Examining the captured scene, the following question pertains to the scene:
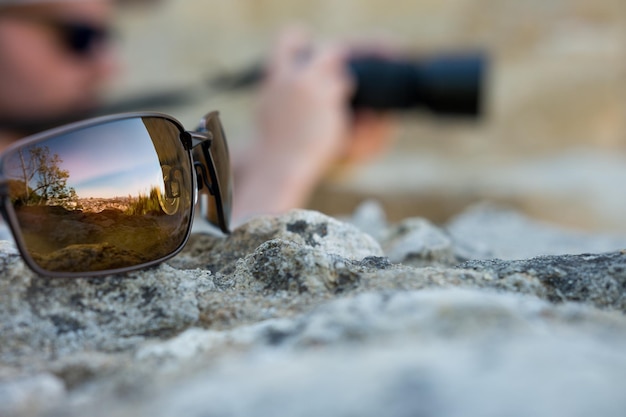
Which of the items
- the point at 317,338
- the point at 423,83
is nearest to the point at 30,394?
the point at 317,338

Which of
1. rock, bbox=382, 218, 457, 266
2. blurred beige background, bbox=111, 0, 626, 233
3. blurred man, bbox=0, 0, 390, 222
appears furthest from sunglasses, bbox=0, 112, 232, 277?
blurred beige background, bbox=111, 0, 626, 233

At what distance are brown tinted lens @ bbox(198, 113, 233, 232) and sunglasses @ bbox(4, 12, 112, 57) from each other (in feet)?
6.48

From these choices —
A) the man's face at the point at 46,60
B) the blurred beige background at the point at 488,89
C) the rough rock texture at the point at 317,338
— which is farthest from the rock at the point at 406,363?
the man's face at the point at 46,60

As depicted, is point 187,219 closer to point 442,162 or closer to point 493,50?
point 442,162

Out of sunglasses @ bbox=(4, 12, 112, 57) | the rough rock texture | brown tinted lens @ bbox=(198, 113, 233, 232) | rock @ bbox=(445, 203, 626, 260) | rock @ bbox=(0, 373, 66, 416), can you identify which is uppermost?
sunglasses @ bbox=(4, 12, 112, 57)

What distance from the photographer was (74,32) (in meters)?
2.37

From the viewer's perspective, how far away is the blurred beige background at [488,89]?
242cm

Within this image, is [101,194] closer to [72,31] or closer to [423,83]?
[423,83]

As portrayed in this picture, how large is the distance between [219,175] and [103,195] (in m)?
0.13

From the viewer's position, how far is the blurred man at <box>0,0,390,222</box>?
175 cm

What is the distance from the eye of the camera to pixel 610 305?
354 millimetres

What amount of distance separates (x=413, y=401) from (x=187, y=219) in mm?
237

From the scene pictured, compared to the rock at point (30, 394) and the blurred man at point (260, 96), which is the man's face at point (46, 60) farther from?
the rock at point (30, 394)

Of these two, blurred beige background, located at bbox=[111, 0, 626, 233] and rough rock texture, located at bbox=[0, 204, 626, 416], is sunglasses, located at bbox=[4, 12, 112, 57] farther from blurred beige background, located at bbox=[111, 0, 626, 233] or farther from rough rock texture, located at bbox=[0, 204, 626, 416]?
rough rock texture, located at bbox=[0, 204, 626, 416]
